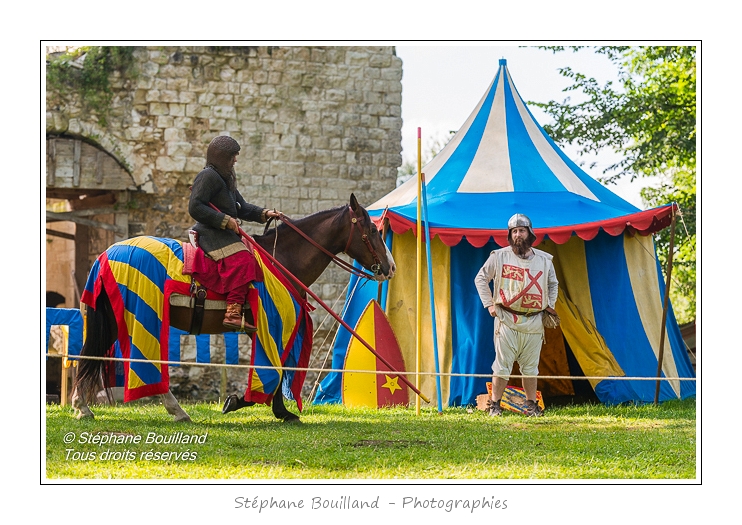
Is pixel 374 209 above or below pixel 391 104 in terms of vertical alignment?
below

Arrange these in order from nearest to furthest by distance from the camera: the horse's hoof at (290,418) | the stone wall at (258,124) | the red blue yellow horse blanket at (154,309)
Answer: the red blue yellow horse blanket at (154,309), the horse's hoof at (290,418), the stone wall at (258,124)

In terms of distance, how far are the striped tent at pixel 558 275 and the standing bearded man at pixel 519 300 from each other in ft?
1.65

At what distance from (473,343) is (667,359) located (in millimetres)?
1734

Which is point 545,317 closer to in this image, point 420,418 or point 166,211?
point 420,418

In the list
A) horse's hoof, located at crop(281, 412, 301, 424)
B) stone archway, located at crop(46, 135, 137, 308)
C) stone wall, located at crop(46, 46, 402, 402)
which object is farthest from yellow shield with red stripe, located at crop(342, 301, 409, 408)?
stone archway, located at crop(46, 135, 137, 308)

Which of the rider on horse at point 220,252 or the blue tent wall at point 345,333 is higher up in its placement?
the rider on horse at point 220,252

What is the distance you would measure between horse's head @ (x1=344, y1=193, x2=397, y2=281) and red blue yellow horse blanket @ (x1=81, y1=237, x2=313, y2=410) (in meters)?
0.59

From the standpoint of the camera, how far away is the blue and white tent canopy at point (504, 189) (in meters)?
7.03

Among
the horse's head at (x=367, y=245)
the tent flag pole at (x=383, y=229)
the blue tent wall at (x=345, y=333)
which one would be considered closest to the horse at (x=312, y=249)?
the horse's head at (x=367, y=245)

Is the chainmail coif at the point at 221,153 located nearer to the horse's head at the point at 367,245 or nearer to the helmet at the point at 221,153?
the helmet at the point at 221,153

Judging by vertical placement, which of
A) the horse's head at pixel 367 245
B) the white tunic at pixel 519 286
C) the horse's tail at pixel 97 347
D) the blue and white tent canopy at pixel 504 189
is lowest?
the horse's tail at pixel 97 347

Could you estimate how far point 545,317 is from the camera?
6539 millimetres

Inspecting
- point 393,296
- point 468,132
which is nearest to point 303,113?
point 468,132

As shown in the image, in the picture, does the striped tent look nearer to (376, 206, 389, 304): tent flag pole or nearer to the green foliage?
(376, 206, 389, 304): tent flag pole
